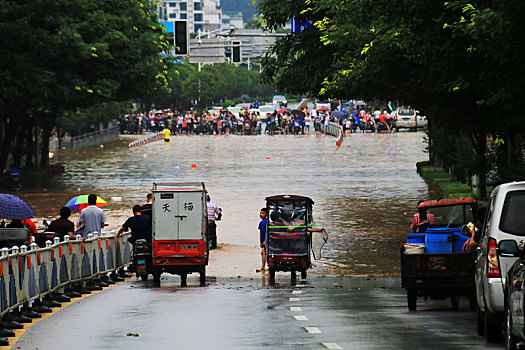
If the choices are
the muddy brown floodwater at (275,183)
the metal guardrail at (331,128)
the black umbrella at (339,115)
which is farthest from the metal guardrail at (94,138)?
the black umbrella at (339,115)

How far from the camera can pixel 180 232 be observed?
72.6 feet

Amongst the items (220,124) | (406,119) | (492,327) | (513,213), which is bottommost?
(492,327)

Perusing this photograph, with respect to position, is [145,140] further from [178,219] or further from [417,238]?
[417,238]

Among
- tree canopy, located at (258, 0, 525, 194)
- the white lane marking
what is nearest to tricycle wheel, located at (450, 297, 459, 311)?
tree canopy, located at (258, 0, 525, 194)

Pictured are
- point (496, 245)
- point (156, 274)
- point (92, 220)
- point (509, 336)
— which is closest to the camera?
point (509, 336)

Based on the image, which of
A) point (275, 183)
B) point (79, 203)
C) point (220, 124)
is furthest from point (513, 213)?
point (220, 124)

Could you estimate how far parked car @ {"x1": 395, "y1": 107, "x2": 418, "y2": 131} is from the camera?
79625 mm

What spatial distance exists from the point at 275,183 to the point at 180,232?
24114mm

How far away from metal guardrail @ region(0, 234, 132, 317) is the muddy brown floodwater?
235 cm

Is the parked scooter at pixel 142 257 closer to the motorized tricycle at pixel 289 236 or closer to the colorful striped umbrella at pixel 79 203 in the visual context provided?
the motorized tricycle at pixel 289 236

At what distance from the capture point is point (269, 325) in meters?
14.5

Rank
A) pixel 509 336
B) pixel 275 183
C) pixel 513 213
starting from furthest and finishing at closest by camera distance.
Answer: pixel 275 183 → pixel 513 213 → pixel 509 336

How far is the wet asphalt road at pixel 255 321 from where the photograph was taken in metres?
12.8

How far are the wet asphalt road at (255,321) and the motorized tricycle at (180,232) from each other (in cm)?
99
